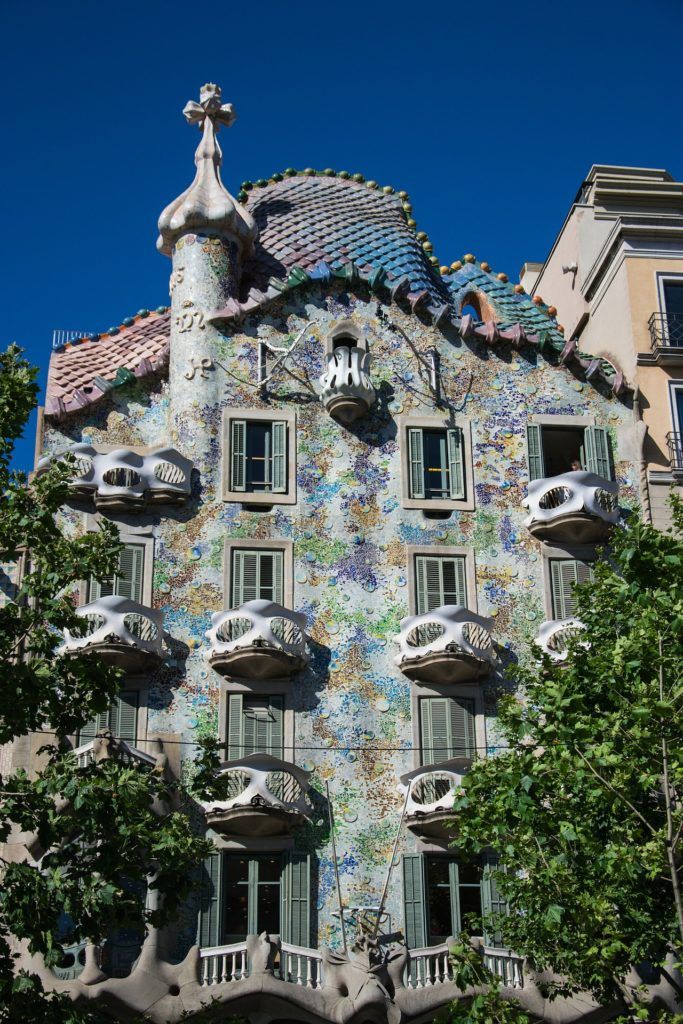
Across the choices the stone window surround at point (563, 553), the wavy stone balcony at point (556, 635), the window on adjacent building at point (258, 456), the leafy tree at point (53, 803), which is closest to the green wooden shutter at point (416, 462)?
the window on adjacent building at point (258, 456)

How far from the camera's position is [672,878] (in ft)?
68.5

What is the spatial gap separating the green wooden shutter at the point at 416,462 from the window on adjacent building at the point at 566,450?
2161 mm

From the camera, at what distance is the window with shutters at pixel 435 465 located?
31.3 m

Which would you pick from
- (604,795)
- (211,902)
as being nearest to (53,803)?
(211,902)

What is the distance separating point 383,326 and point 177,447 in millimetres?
5035

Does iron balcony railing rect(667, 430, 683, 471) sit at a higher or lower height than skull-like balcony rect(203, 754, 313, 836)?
higher

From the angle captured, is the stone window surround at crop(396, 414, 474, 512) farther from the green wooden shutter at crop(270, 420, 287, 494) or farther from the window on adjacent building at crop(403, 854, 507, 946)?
the window on adjacent building at crop(403, 854, 507, 946)

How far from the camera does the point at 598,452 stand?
3219cm

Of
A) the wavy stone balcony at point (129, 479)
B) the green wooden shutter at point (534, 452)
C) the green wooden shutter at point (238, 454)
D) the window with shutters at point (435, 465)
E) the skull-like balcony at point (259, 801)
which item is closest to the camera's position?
the skull-like balcony at point (259, 801)

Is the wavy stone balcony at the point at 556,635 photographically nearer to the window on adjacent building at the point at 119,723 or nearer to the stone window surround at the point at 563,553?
the stone window surround at the point at 563,553

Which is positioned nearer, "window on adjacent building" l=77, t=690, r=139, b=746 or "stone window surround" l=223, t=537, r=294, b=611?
"window on adjacent building" l=77, t=690, r=139, b=746

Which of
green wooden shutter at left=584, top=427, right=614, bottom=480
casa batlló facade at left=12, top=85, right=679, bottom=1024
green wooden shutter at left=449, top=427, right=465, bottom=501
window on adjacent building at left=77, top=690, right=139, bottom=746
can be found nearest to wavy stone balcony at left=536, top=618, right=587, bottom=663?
casa batlló facade at left=12, top=85, right=679, bottom=1024

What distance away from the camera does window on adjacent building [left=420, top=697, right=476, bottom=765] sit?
28922 millimetres

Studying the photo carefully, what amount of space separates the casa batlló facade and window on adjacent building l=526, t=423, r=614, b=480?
7 cm
